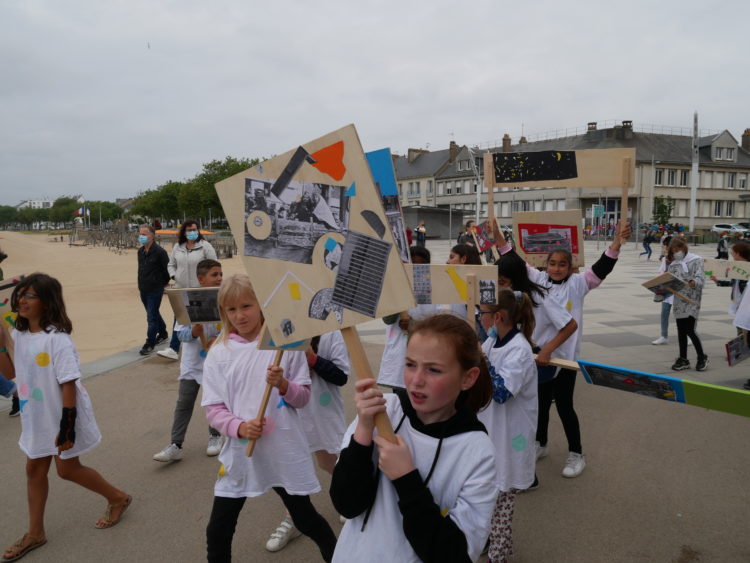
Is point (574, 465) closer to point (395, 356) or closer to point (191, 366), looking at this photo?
point (395, 356)

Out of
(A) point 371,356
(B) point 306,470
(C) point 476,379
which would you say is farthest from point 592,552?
(A) point 371,356

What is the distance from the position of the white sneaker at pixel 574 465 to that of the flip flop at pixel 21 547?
12.1 feet

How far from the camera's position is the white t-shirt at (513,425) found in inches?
115

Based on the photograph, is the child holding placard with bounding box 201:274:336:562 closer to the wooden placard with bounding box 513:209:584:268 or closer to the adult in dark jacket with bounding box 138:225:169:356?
the wooden placard with bounding box 513:209:584:268

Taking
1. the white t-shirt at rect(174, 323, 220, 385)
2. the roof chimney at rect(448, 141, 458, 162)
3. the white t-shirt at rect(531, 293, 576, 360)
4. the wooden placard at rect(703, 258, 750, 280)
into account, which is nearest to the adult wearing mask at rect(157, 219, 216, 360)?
the white t-shirt at rect(174, 323, 220, 385)

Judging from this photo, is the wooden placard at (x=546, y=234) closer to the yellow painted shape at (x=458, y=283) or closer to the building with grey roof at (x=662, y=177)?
the yellow painted shape at (x=458, y=283)

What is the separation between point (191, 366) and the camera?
433 cm

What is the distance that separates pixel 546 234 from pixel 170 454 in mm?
4058

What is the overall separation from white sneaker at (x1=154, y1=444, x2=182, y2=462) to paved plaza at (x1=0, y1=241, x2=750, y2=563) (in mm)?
73

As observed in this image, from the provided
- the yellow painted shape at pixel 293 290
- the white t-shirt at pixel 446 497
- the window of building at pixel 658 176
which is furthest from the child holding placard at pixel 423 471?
the window of building at pixel 658 176

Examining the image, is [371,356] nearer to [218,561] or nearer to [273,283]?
[218,561]

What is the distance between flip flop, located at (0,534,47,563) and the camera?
10.2 ft

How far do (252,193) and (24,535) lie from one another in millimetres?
3082

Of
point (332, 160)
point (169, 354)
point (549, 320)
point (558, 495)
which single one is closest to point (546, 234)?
point (549, 320)
